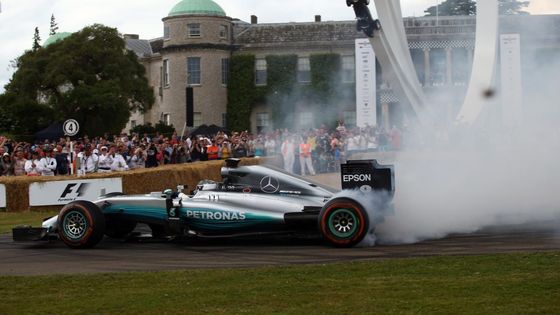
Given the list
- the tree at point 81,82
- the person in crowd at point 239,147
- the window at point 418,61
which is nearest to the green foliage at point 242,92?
the tree at point 81,82

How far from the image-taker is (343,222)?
14188 mm

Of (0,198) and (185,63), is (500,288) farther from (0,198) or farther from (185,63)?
(185,63)

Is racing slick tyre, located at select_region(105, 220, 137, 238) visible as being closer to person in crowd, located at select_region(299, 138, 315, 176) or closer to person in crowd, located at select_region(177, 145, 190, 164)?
person in crowd, located at select_region(177, 145, 190, 164)

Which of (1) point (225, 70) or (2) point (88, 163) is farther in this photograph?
(1) point (225, 70)

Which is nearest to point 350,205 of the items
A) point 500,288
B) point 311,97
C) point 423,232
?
point 423,232

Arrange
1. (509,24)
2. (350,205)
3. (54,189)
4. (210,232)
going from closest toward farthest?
(350,205), (210,232), (54,189), (509,24)

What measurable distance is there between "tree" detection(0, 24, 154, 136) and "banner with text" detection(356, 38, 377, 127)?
3603 cm

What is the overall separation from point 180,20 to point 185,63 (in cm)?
A: 405

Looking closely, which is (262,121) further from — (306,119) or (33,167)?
(33,167)

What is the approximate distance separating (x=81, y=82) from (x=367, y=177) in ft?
207

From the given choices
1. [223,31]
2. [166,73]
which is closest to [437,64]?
[223,31]

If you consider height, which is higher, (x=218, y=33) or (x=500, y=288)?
(x=218, y=33)

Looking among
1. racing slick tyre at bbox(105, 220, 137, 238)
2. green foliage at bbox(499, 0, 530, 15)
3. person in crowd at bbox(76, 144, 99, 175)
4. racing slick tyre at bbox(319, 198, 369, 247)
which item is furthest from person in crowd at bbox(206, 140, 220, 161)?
racing slick tyre at bbox(319, 198, 369, 247)

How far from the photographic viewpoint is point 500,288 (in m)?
10.0
